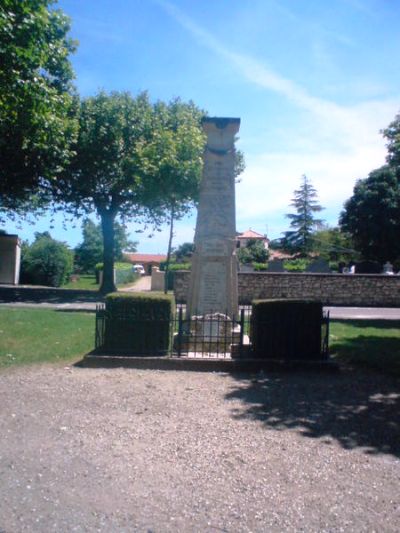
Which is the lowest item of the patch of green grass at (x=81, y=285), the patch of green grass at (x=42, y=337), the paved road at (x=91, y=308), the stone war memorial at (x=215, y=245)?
the patch of green grass at (x=42, y=337)

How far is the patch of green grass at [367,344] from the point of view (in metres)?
9.64

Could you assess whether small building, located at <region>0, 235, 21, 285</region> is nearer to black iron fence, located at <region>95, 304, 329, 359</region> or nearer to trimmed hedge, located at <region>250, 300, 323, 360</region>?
black iron fence, located at <region>95, 304, 329, 359</region>

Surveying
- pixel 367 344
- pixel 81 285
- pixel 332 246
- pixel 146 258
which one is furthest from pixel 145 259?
pixel 367 344

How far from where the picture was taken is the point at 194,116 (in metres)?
26.7

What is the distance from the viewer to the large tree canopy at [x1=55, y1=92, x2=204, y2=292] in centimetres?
2120

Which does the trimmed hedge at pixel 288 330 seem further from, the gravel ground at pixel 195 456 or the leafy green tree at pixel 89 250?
the leafy green tree at pixel 89 250

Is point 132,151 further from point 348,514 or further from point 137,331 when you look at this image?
point 348,514

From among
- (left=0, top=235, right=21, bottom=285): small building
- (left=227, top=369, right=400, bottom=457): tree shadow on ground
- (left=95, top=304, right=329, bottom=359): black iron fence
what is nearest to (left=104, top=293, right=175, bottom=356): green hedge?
Result: (left=95, top=304, right=329, bottom=359): black iron fence

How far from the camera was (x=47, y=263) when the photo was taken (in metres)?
39.2

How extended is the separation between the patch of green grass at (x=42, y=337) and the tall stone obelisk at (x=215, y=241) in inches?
98.1

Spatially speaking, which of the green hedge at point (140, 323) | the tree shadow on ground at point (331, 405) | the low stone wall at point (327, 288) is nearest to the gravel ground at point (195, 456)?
the tree shadow on ground at point (331, 405)

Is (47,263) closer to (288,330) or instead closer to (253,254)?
(253,254)

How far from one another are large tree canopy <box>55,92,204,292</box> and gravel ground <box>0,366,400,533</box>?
14414 millimetres

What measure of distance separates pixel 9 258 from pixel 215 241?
3033 centimetres
